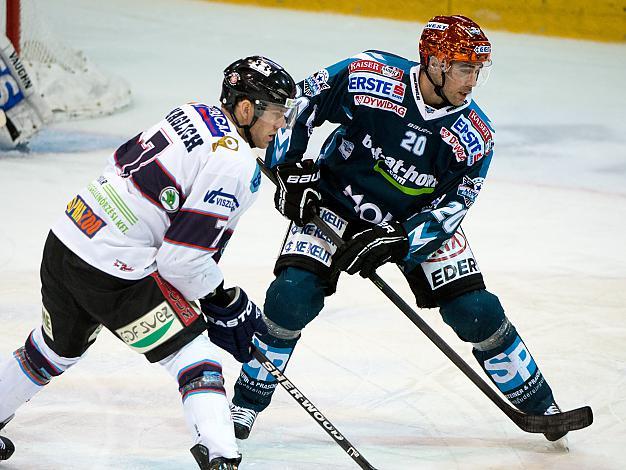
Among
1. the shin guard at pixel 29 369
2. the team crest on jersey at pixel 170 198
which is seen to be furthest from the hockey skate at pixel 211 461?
the team crest on jersey at pixel 170 198

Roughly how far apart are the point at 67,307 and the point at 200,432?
1.49 ft

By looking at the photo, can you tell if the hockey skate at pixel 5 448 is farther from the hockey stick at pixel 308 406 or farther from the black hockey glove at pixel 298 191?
the black hockey glove at pixel 298 191

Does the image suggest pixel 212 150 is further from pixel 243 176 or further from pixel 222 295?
pixel 222 295

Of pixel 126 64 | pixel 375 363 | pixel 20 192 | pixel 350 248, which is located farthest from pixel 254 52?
pixel 350 248

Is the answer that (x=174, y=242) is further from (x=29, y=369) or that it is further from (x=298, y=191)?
(x=298, y=191)

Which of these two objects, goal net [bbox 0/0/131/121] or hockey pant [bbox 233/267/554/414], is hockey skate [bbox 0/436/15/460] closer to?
hockey pant [bbox 233/267/554/414]

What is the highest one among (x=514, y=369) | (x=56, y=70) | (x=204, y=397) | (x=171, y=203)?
(x=171, y=203)

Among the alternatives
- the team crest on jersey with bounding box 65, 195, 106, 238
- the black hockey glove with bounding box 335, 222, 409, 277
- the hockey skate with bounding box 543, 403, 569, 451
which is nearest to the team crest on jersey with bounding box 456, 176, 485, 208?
the black hockey glove with bounding box 335, 222, 409, 277

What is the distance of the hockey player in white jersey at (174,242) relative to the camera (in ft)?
8.16

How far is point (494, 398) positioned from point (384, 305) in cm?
102

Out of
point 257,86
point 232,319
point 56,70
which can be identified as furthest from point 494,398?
point 56,70

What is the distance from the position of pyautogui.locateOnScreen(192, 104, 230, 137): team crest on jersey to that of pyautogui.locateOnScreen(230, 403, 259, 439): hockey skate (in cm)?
102

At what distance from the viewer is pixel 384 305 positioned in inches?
169

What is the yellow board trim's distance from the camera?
28.2 feet
